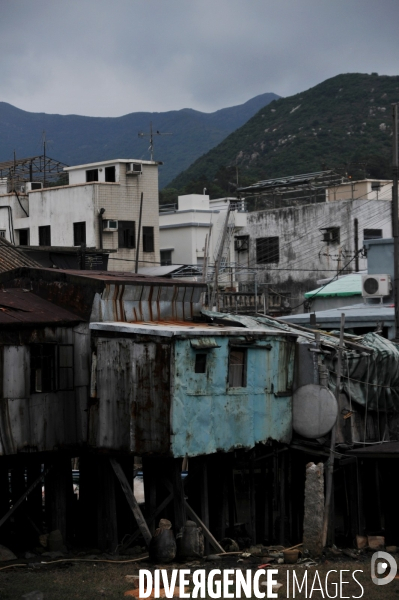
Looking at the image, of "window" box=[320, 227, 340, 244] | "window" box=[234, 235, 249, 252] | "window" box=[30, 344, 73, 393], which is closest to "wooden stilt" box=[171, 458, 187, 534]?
"window" box=[30, 344, 73, 393]

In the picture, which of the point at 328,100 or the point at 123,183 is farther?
the point at 328,100

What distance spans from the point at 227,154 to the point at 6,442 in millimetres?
86639

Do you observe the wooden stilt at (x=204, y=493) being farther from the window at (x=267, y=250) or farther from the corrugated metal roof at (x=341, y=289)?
the window at (x=267, y=250)

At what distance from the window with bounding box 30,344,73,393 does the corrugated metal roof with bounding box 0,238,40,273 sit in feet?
30.3

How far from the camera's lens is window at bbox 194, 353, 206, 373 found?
71.3 feet

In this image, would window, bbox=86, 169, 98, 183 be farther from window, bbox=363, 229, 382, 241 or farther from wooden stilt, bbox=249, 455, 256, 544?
wooden stilt, bbox=249, 455, 256, 544

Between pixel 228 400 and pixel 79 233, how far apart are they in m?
26.8

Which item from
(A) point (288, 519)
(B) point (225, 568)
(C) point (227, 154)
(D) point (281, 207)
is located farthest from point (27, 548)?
(C) point (227, 154)

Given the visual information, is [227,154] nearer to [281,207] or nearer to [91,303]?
[281,207]

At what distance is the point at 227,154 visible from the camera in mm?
105250

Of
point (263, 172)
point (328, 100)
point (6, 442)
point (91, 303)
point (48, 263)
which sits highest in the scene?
point (328, 100)

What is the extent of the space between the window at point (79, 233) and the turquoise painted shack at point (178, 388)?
2515cm

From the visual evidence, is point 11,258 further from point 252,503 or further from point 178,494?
point 178,494

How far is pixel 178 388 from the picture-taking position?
2119 cm
